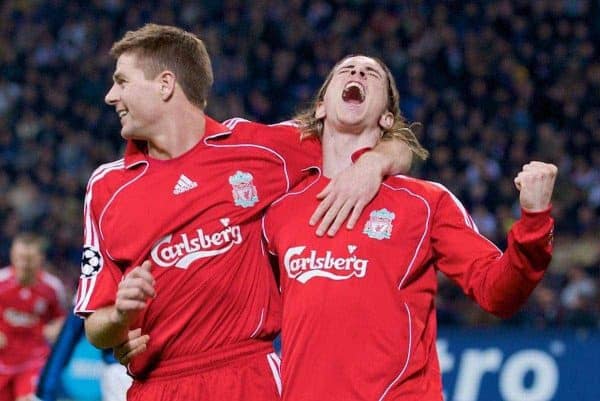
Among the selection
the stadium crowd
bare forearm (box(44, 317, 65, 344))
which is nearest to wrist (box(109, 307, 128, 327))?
bare forearm (box(44, 317, 65, 344))

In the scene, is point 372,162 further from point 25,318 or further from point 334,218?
point 25,318

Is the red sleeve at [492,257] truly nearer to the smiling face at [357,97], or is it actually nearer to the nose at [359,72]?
the smiling face at [357,97]

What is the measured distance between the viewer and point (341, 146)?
4.11 m

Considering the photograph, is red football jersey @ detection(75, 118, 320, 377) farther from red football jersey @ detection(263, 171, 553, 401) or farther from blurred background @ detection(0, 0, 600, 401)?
blurred background @ detection(0, 0, 600, 401)

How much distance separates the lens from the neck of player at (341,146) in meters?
4.09

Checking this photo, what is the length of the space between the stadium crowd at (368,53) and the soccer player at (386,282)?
25.3 ft

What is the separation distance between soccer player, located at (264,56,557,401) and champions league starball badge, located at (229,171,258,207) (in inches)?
4.5

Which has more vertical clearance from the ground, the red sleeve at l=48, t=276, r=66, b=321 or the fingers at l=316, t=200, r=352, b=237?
the fingers at l=316, t=200, r=352, b=237

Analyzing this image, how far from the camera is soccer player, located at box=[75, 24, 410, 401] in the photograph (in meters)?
3.94

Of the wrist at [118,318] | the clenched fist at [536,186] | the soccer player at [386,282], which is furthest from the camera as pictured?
the wrist at [118,318]

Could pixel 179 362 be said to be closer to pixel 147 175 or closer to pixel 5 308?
pixel 147 175

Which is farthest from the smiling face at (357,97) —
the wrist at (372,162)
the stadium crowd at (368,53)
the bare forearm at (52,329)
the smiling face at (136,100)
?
the stadium crowd at (368,53)

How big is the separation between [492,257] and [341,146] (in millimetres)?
724

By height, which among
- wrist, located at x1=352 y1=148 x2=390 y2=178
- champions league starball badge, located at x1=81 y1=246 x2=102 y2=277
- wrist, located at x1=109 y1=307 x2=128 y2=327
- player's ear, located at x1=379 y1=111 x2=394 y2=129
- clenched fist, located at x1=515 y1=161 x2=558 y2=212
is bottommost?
wrist, located at x1=109 y1=307 x2=128 y2=327
